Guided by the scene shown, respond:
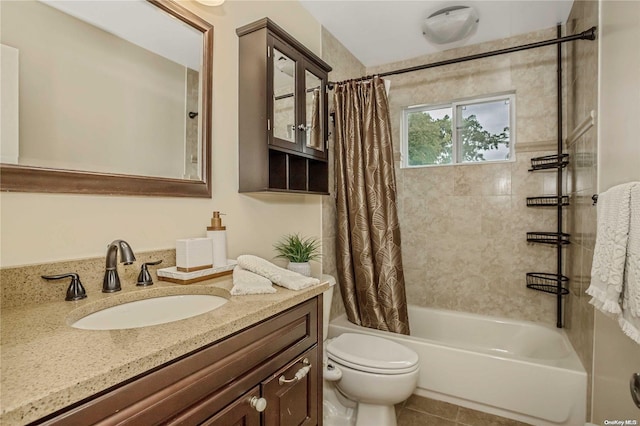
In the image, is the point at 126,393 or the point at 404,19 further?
the point at 404,19

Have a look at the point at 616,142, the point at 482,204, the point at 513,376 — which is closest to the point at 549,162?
the point at 482,204

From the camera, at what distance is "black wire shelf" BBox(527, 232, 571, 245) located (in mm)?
2150

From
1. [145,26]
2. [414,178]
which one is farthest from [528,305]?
[145,26]

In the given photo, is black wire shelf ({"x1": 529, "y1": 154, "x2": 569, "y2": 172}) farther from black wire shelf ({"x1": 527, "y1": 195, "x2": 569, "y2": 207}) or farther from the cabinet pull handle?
the cabinet pull handle

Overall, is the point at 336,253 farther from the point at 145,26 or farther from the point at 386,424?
the point at 145,26

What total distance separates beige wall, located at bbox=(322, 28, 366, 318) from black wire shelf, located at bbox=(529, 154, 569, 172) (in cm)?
142

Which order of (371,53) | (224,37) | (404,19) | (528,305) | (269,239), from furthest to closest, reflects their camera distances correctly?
1. (371,53)
2. (528,305)
3. (404,19)
4. (269,239)
5. (224,37)

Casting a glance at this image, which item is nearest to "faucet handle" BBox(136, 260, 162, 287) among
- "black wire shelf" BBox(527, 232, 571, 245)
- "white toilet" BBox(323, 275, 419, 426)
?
"white toilet" BBox(323, 275, 419, 426)

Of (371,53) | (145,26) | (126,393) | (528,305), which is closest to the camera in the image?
(126,393)

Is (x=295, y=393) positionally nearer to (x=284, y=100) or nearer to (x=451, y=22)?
(x=284, y=100)

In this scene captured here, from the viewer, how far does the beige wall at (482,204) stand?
2.30 meters

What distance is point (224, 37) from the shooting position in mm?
1488

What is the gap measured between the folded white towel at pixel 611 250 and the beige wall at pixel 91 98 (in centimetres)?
146

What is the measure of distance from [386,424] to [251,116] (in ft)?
5.46
